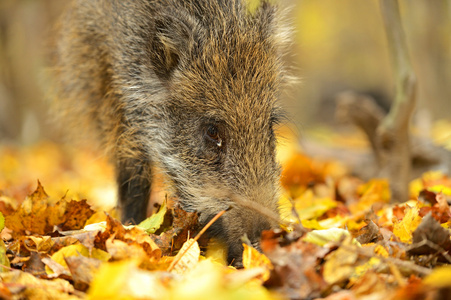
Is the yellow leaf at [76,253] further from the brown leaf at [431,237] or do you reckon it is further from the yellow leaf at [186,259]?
the brown leaf at [431,237]

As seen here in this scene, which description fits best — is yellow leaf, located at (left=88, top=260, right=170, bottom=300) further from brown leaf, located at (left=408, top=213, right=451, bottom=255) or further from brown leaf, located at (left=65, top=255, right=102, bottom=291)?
brown leaf, located at (left=408, top=213, right=451, bottom=255)

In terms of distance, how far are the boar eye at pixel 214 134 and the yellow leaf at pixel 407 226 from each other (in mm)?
1207

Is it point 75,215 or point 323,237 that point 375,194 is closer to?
point 323,237

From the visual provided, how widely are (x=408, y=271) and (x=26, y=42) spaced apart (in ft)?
34.4

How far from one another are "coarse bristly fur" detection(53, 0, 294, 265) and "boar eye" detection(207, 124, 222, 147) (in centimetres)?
1

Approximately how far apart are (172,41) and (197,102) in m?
0.48

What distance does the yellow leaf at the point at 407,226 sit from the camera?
266cm

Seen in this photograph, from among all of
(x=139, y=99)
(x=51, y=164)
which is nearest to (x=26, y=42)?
(x=51, y=164)

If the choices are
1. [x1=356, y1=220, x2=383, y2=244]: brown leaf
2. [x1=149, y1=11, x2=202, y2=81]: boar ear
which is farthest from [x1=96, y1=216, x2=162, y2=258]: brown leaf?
[x1=149, y1=11, x2=202, y2=81]: boar ear

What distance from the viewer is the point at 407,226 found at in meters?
2.68

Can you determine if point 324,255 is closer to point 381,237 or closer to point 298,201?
point 381,237

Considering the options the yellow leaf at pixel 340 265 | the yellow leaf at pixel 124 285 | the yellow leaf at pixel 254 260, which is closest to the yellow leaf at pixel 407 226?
the yellow leaf at pixel 340 265

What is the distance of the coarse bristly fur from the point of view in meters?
3.04

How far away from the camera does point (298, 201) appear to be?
4.26 metres
